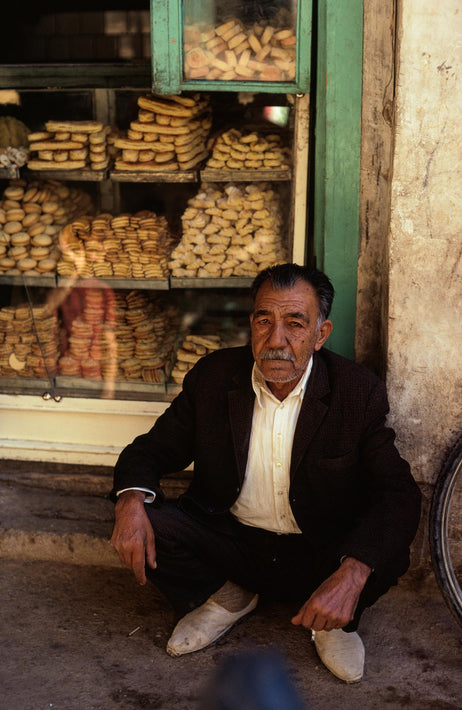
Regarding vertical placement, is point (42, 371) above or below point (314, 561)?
above

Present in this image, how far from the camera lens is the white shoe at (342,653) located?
2.52 meters

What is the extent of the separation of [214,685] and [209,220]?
2.10 m

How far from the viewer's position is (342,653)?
2574 millimetres

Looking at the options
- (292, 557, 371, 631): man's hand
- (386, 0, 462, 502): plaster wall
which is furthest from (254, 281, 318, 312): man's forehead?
(292, 557, 371, 631): man's hand

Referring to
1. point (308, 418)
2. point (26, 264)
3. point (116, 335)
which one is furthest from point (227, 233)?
point (308, 418)

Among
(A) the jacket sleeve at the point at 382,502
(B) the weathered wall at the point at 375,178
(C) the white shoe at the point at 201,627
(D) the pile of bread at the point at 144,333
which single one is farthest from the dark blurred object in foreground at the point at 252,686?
(D) the pile of bread at the point at 144,333

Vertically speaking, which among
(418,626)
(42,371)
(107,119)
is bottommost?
(418,626)

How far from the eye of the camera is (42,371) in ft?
12.4

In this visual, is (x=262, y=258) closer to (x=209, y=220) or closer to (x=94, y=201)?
(x=209, y=220)

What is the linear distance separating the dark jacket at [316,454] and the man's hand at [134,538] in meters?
0.11

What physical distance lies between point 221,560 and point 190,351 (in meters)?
1.23

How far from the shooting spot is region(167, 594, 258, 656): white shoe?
2652 millimetres

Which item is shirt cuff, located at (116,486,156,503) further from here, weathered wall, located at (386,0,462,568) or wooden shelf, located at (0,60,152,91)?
Result: wooden shelf, located at (0,60,152,91)

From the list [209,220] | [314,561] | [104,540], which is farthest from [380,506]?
[209,220]
